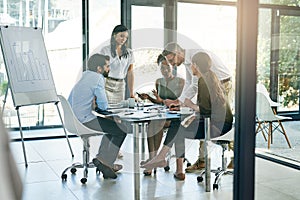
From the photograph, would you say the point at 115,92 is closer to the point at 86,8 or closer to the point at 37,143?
the point at 37,143

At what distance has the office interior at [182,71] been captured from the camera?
2.08 metres

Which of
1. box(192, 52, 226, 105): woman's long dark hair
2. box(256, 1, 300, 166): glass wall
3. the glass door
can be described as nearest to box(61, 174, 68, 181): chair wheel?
box(192, 52, 226, 105): woman's long dark hair

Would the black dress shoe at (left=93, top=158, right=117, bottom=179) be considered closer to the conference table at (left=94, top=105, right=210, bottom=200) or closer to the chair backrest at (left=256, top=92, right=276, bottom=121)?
the conference table at (left=94, top=105, right=210, bottom=200)

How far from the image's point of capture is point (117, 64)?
4277 mm

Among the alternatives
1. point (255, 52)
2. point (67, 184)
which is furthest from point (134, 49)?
point (255, 52)

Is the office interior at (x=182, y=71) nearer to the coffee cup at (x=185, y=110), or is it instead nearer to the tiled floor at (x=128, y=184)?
the tiled floor at (x=128, y=184)

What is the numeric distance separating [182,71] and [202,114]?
64 cm

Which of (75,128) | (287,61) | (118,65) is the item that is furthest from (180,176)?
(287,61)

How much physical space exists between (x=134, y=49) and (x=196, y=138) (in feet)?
7.81

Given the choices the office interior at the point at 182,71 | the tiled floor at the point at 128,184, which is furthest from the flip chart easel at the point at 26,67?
the tiled floor at the point at 128,184

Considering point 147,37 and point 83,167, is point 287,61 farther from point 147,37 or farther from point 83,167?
point 147,37

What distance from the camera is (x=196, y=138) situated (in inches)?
149

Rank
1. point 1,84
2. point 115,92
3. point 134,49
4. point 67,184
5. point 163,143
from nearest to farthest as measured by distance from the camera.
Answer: point 67,184 < point 163,143 < point 115,92 < point 1,84 < point 134,49

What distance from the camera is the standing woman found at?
4.21 m
